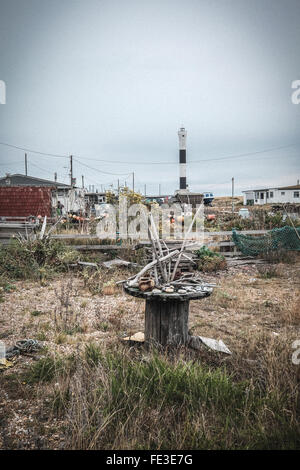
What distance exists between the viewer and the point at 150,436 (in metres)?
2.11

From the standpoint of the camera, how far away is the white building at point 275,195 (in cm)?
4638

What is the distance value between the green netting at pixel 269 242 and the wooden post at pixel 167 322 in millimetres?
6787

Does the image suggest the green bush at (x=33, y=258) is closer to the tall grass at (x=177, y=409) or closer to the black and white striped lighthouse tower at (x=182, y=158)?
the tall grass at (x=177, y=409)

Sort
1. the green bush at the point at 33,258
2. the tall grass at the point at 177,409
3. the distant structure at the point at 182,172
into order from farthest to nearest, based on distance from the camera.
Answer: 1. the distant structure at the point at 182,172
2. the green bush at the point at 33,258
3. the tall grass at the point at 177,409

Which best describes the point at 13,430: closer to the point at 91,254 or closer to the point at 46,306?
the point at 46,306

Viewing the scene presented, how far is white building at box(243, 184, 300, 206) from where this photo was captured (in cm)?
4638

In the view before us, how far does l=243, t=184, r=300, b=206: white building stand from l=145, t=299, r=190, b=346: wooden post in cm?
4476

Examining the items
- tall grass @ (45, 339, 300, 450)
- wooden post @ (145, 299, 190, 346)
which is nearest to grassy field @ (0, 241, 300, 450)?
tall grass @ (45, 339, 300, 450)

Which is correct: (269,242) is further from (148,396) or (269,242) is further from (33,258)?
(148,396)

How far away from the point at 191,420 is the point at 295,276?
21.8ft

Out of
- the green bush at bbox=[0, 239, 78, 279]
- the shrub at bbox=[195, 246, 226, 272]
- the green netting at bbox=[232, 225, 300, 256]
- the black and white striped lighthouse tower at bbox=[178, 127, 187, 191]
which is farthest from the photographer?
the black and white striped lighthouse tower at bbox=[178, 127, 187, 191]

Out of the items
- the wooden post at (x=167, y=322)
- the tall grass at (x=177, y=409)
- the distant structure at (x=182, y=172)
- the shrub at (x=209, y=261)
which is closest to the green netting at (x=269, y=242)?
the shrub at (x=209, y=261)

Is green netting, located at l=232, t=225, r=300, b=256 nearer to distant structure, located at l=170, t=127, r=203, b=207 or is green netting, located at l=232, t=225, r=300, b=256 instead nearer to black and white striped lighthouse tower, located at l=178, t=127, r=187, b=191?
distant structure, located at l=170, t=127, r=203, b=207

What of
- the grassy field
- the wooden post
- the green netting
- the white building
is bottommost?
the grassy field
